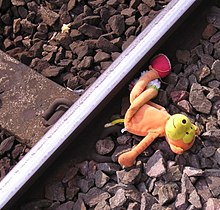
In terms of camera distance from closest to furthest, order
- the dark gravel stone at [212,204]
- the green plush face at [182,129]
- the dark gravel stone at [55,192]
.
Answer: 1. the dark gravel stone at [212,204]
2. the green plush face at [182,129]
3. the dark gravel stone at [55,192]

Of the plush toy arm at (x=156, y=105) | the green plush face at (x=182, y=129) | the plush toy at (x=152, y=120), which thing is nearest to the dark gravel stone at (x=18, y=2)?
the plush toy at (x=152, y=120)

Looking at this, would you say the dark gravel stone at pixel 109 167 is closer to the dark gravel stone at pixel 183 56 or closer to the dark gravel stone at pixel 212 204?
the dark gravel stone at pixel 212 204

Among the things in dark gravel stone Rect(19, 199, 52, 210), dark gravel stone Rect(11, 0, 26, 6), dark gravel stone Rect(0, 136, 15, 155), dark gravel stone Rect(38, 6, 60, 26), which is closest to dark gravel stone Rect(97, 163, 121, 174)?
dark gravel stone Rect(19, 199, 52, 210)

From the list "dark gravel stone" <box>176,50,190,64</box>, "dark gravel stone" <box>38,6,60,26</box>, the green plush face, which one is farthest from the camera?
"dark gravel stone" <box>38,6,60,26</box>

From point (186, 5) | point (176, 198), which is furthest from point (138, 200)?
point (186, 5)

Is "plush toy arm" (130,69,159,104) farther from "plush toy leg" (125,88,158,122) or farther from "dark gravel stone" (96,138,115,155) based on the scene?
"dark gravel stone" (96,138,115,155)

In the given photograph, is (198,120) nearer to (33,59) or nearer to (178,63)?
(178,63)

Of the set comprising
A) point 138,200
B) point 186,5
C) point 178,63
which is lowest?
point 138,200
